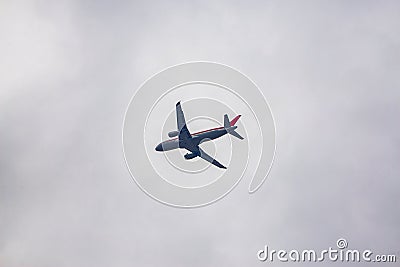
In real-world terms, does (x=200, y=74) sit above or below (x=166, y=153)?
above

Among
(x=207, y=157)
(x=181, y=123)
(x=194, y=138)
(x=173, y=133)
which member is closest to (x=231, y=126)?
(x=194, y=138)

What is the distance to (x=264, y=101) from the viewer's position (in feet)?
218

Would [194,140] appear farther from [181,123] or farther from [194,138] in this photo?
[181,123]

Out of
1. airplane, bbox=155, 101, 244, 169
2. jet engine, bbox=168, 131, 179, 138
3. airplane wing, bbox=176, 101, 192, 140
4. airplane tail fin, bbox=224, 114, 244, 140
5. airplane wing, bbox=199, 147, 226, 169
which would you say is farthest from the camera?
airplane wing, bbox=199, 147, 226, 169

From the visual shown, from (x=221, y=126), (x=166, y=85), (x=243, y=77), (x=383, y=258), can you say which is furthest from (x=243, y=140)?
(x=383, y=258)

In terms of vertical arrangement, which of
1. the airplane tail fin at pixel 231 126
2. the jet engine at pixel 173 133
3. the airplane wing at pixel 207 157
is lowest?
the airplane wing at pixel 207 157

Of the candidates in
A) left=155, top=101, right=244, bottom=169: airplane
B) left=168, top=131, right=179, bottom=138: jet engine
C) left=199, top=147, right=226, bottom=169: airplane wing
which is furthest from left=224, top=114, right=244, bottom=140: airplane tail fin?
left=168, top=131, right=179, bottom=138: jet engine

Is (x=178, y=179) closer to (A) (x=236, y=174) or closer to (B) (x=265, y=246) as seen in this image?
(A) (x=236, y=174)

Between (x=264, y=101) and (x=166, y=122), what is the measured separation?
512 inches

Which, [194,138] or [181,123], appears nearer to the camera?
[181,123]

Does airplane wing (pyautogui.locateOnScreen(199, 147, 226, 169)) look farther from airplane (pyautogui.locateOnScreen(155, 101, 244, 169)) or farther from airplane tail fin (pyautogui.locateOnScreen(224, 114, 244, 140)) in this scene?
airplane tail fin (pyautogui.locateOnScreen(224, 114, 244, 140))

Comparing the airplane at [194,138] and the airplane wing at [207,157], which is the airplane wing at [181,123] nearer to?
the airplane at [194,138]

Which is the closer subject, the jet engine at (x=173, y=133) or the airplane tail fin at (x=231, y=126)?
the airplane tail fin at (x=231, y=126)

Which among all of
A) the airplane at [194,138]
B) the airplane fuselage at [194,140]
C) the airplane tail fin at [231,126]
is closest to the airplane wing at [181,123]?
the airplane at [194,138]
